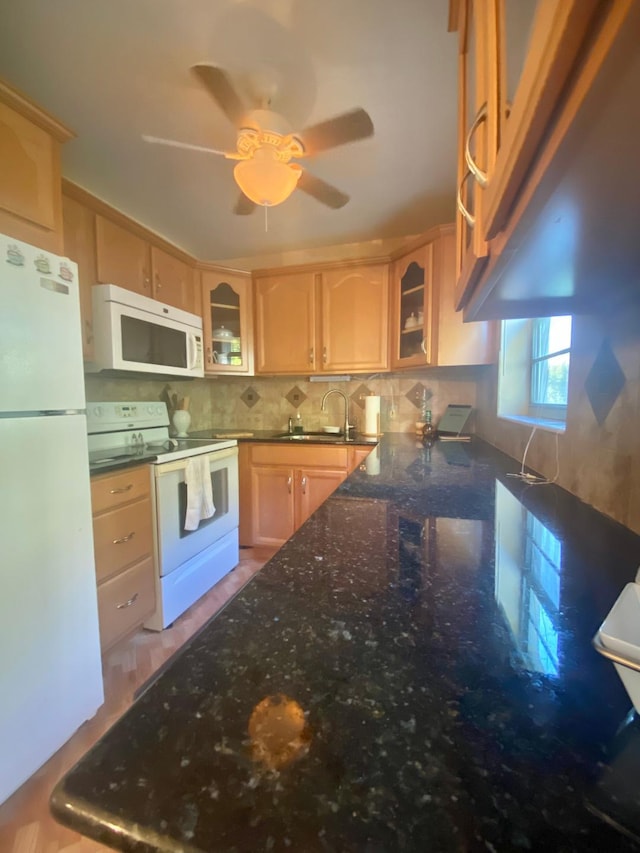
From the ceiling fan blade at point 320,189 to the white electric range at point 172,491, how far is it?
1413 millimetres

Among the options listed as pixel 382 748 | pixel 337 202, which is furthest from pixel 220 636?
pixel 337 202

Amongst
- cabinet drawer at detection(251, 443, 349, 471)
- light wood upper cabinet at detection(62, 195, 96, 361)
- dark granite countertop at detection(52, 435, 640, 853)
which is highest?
light wood upper cabinet at detection(62, 195, 96, 361)

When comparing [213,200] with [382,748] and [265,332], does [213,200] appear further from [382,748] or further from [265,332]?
[382,748]

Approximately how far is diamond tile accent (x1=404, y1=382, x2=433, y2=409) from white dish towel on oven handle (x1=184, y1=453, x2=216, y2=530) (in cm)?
154

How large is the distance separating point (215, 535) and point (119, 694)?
876 millimetres

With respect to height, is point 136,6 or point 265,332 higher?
point 136,6

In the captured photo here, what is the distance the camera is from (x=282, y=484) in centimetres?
245

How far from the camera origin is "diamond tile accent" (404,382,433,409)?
2.61 metres

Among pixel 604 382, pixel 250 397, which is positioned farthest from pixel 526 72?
pixel 250 397

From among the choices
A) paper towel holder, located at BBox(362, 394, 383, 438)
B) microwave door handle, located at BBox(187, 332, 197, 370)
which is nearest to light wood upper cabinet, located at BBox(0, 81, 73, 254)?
microwave door handle, located at BBox(187, 332, 197, 370)

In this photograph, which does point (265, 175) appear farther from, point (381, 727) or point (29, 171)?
point (381, 727)

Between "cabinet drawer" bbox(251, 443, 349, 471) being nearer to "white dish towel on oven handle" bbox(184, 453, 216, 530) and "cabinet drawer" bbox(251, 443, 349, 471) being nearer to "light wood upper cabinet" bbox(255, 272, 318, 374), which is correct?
"white dish towel on oven handle" bbox(184, 453, 216, 530)

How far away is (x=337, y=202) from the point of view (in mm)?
1656

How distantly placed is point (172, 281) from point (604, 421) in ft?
7.90
